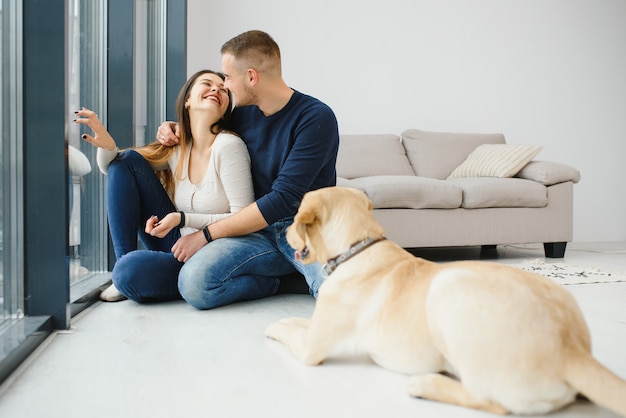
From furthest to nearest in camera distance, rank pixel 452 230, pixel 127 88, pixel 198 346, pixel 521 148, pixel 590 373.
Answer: pixel 521 148 → pixel 452 230 → pixel 127 88 → pixel 198 346 → pixel 590 373

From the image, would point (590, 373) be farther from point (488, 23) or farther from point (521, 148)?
point (488, 23)

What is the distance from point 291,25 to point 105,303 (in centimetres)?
318

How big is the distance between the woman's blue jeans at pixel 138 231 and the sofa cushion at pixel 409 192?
5.12 feet

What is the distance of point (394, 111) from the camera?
192 inches

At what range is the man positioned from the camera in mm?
1922

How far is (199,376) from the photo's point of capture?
4.11 feet

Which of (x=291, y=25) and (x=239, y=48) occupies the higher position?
(x=291, y=25)

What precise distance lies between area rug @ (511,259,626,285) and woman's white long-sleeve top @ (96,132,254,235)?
5.63 ft

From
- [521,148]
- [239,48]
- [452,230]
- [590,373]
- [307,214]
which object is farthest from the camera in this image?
[521,148]

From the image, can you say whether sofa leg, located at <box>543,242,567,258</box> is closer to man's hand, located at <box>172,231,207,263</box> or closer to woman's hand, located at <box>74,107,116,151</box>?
man's hand, located at <box>172,231,207,263</box>

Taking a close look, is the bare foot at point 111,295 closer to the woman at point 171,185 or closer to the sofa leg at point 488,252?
the woman at point 171,185

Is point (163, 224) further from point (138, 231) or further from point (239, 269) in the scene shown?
point (138, 231)

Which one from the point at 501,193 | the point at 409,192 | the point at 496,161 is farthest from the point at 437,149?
the point at 409,192

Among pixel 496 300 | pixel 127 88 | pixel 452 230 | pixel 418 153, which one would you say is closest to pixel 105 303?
pixel 127 88
